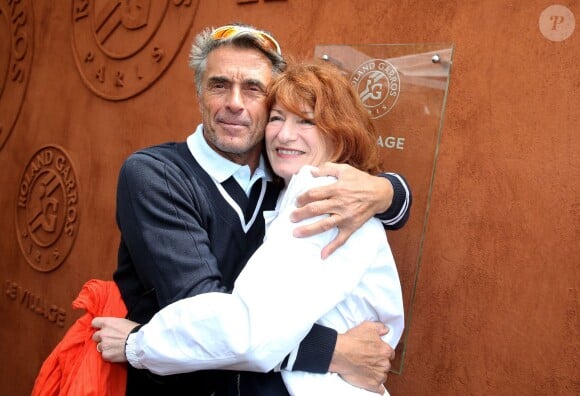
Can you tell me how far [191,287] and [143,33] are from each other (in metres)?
2.13

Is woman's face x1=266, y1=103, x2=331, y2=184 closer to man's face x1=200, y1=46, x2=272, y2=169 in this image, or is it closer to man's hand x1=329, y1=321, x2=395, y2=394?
man's face x1=200, y1=46, x2=272, y2=169

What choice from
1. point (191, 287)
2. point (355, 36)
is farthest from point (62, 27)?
point (191, 287)

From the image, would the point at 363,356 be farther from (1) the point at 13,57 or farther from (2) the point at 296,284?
(1) the point at 13,57

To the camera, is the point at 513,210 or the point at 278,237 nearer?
the point at 278,237

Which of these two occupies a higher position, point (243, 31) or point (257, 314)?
point (243, 31)

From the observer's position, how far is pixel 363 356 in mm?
1559

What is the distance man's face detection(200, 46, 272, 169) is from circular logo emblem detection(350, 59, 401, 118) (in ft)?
1.37

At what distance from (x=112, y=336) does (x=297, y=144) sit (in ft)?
2.55

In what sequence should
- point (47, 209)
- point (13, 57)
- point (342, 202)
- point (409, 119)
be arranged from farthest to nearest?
point (13, 57) < point (47, 209) < point (409, 119) < point (342, 202)

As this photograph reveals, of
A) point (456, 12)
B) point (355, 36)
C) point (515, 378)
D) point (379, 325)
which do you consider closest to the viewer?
point (379, 325)

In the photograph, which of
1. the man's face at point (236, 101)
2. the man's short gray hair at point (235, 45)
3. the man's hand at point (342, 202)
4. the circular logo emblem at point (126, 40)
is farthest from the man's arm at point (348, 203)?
the circular logo emblem at point (126, 40)

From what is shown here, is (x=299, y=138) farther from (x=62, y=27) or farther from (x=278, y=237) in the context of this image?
(x=62, y=27)

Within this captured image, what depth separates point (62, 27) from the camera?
149 inches

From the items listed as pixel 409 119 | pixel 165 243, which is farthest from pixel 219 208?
pixel 409 119
